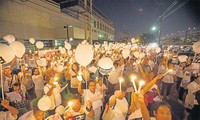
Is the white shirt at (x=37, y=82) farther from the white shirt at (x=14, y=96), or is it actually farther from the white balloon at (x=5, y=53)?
the white balloon at (x=5, y=53)

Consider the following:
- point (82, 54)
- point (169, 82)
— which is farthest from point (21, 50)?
point (169, 82)

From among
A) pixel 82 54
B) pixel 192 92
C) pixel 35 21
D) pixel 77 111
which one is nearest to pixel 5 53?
pixel 82 54

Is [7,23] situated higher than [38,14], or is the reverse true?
[38,14]

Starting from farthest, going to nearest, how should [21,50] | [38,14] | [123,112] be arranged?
1. [38,14]
2. [21,50]
3. [123,112]

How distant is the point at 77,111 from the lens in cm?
373

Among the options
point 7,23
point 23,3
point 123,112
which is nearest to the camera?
point 123,112

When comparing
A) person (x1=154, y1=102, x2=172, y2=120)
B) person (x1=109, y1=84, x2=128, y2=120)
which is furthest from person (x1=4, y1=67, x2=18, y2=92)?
person (x1=154, y1=102, x2=172, y2=120)

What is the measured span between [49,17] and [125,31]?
4192cm

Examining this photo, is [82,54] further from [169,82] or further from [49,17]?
[49,17]

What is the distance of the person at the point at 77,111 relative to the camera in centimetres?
365

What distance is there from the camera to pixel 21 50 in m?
6.20

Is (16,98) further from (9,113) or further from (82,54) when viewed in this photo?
(82,54)

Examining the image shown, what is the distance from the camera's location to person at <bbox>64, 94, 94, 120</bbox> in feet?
12.0

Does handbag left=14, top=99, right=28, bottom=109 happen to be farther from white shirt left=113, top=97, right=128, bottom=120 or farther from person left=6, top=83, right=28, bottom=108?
white shirt left=113, top=97, right=128, bottom=120
